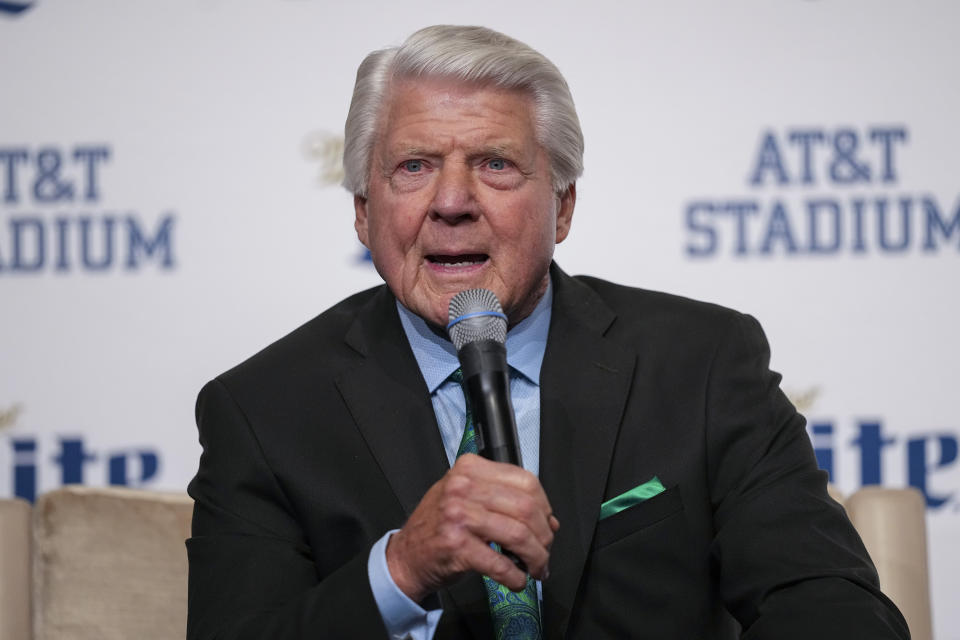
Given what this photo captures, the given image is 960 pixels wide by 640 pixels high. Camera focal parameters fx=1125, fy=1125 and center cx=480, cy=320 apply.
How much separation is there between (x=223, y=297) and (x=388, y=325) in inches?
41.6

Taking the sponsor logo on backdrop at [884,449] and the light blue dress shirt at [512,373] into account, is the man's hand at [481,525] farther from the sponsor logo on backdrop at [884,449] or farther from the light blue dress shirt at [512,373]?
the sponsor logo on backdrop at [884,449]

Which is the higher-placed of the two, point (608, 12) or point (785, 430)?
point (608, 12)

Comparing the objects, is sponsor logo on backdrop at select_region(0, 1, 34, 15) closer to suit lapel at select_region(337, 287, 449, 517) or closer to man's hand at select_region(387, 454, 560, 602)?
suit lapel at select_region(337, 287, 449, 517)

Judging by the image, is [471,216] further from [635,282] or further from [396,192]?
[635,282]

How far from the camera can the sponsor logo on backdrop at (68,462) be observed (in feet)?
9.30

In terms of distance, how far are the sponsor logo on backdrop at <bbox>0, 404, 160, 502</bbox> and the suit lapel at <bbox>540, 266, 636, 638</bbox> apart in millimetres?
1386

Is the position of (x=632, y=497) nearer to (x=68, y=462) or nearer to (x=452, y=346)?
(x=452, y=346)

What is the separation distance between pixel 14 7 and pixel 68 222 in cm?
60

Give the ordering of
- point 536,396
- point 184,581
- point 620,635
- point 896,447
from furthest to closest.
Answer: point 896,447, point 184,581, point 536,396, point 620,635

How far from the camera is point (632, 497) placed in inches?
67.5

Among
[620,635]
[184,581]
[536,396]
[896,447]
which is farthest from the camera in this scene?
[896,447]

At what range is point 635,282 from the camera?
278 centimetres

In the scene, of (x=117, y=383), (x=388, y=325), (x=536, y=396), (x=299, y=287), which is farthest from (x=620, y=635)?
(x=117, y=383)

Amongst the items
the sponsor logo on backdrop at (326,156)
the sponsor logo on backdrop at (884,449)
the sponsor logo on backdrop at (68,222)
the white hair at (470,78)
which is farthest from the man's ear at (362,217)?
the sponsor logo on backdrop at (884,449)
